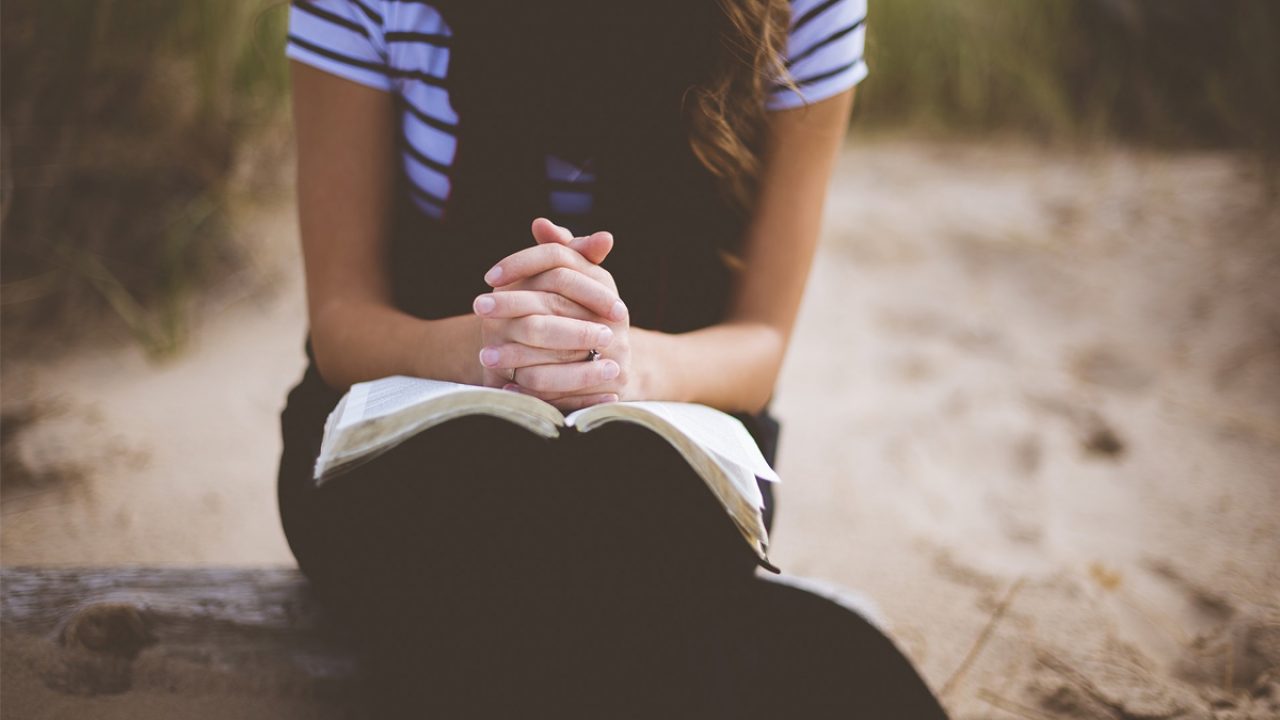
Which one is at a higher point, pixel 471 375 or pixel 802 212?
pixel 802 212

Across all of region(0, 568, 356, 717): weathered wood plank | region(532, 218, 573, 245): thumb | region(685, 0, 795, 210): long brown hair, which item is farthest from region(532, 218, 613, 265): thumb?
region(0, 568, 356, 717): weathered wood plank

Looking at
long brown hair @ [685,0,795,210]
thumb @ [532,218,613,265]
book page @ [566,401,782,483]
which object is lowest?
book page @ [566,401,782,483]

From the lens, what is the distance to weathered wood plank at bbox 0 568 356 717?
979 mm

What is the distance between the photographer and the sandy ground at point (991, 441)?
1.38m

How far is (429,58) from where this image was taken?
3.16 feet

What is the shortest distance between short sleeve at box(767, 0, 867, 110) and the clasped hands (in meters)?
0.37

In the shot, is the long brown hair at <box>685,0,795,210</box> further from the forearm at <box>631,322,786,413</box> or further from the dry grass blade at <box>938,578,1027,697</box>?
the dry grass blade at <box>938,578,1027,697</box>

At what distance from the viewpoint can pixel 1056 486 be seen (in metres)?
1.77

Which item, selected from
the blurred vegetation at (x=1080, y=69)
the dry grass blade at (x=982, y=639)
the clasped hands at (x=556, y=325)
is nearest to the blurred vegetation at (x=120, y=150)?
the clasped hands at (x=556, y=325)

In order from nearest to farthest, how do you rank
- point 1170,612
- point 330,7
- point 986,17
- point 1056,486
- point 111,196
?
point 330,7
point 1170,612
point 1056,486
point 111,196
point 986,17

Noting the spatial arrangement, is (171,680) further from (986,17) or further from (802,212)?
(986,17)

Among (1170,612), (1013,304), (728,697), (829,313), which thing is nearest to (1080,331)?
(1013,304)

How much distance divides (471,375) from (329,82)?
0.43m

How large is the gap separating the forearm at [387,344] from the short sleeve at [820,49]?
1.70ft
